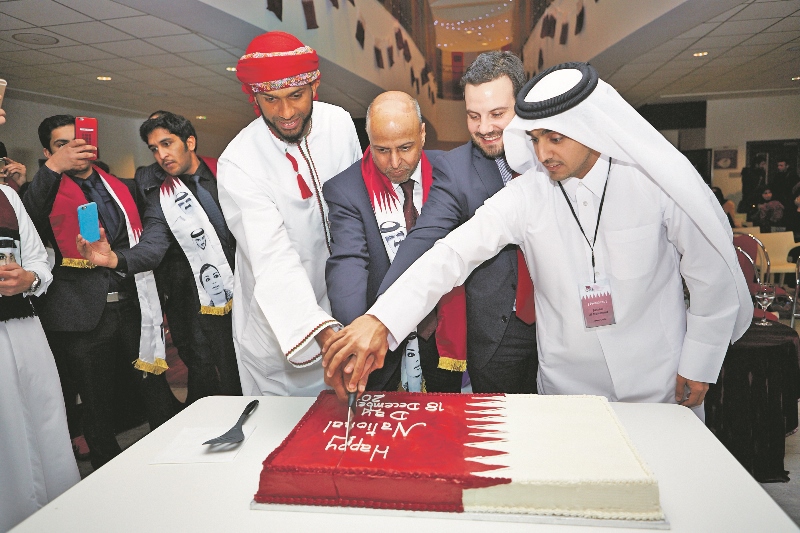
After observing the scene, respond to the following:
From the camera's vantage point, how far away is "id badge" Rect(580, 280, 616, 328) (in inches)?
60.7

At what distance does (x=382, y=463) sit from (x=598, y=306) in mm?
831

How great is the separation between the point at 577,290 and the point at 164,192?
219 centimetres

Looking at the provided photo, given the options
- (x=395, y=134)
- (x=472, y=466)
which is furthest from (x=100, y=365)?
(x=472, y=466)

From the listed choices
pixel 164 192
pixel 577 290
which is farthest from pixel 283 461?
pixel 164 192

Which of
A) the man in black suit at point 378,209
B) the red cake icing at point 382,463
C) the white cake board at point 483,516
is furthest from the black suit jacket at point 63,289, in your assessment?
the white cake board at point 483,516

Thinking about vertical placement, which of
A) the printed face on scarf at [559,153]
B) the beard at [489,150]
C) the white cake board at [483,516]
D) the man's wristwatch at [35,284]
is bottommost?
the white cake board at [483,516]

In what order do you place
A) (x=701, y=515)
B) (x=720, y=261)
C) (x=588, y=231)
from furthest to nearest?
(x=588, y=231) → (x=720, y=261) → (x=701, y=515)

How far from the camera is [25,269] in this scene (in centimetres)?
217

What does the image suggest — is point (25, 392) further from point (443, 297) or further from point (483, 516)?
point (483, 516)

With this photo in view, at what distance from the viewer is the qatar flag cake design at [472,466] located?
887mm

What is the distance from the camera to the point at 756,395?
8.52ft

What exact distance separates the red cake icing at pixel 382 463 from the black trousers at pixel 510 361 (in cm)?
67

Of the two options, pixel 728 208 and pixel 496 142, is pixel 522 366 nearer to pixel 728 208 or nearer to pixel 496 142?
pixel 496 142

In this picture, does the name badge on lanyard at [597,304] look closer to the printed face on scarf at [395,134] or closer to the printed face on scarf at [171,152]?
the printed face on scarf at [395,134]
